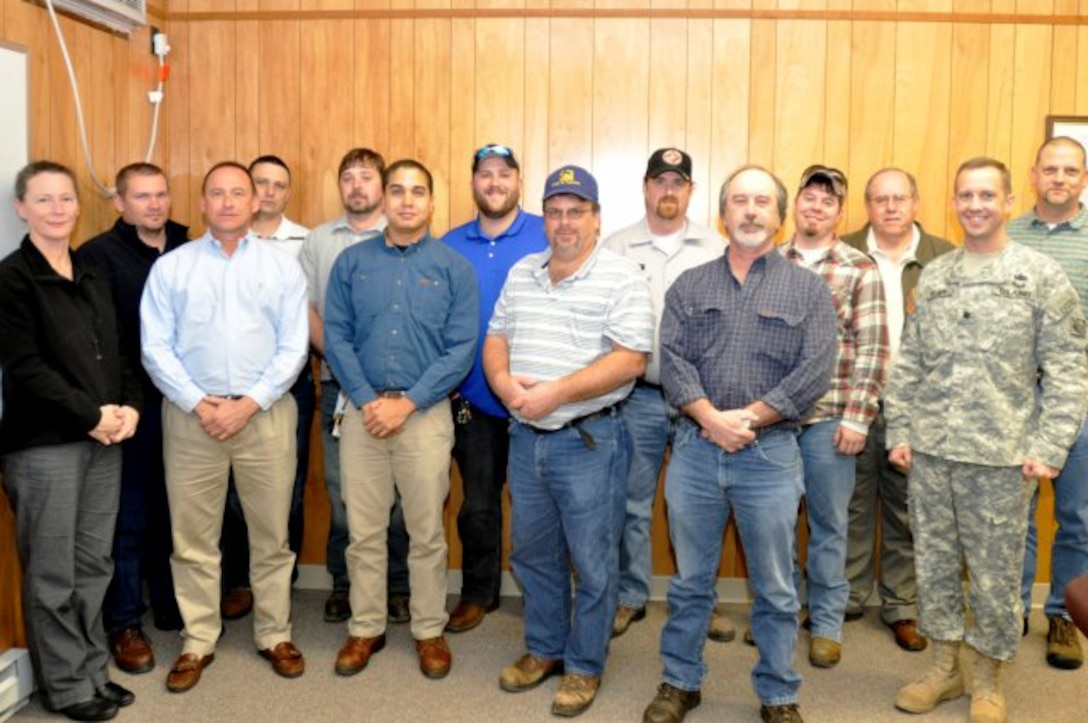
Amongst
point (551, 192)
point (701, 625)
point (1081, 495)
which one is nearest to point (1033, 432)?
point (1081, 495)

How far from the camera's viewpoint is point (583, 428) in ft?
9.86

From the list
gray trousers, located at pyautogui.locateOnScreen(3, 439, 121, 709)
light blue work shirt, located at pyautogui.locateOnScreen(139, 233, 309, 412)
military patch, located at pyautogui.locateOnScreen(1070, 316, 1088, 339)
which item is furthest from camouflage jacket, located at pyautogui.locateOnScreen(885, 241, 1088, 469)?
gray trousers, located at pyautogui.locateOnScreen(3, 439, 121, 709)

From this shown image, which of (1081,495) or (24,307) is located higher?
(24,307)

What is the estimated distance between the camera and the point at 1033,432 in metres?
2.97

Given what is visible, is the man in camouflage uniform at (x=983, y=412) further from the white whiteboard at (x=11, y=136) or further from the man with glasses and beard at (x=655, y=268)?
the white whiteboard at (x=11, y=136)

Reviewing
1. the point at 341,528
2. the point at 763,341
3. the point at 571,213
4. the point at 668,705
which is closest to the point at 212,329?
the point at 341,528

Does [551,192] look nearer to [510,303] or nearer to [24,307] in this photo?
[510,303]

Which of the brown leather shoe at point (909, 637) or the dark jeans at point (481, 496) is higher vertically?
the dark jeans at point (481, 496)

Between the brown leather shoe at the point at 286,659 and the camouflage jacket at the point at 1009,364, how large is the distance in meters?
2.24

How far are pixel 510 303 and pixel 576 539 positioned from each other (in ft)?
2.58

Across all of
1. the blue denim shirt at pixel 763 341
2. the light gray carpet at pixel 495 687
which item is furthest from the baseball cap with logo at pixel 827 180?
the light gray carpet at pixel 495 687

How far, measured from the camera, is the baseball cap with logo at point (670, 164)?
11.9 feet

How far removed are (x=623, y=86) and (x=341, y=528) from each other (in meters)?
2.24

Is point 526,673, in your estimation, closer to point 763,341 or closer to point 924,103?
point 763,341
